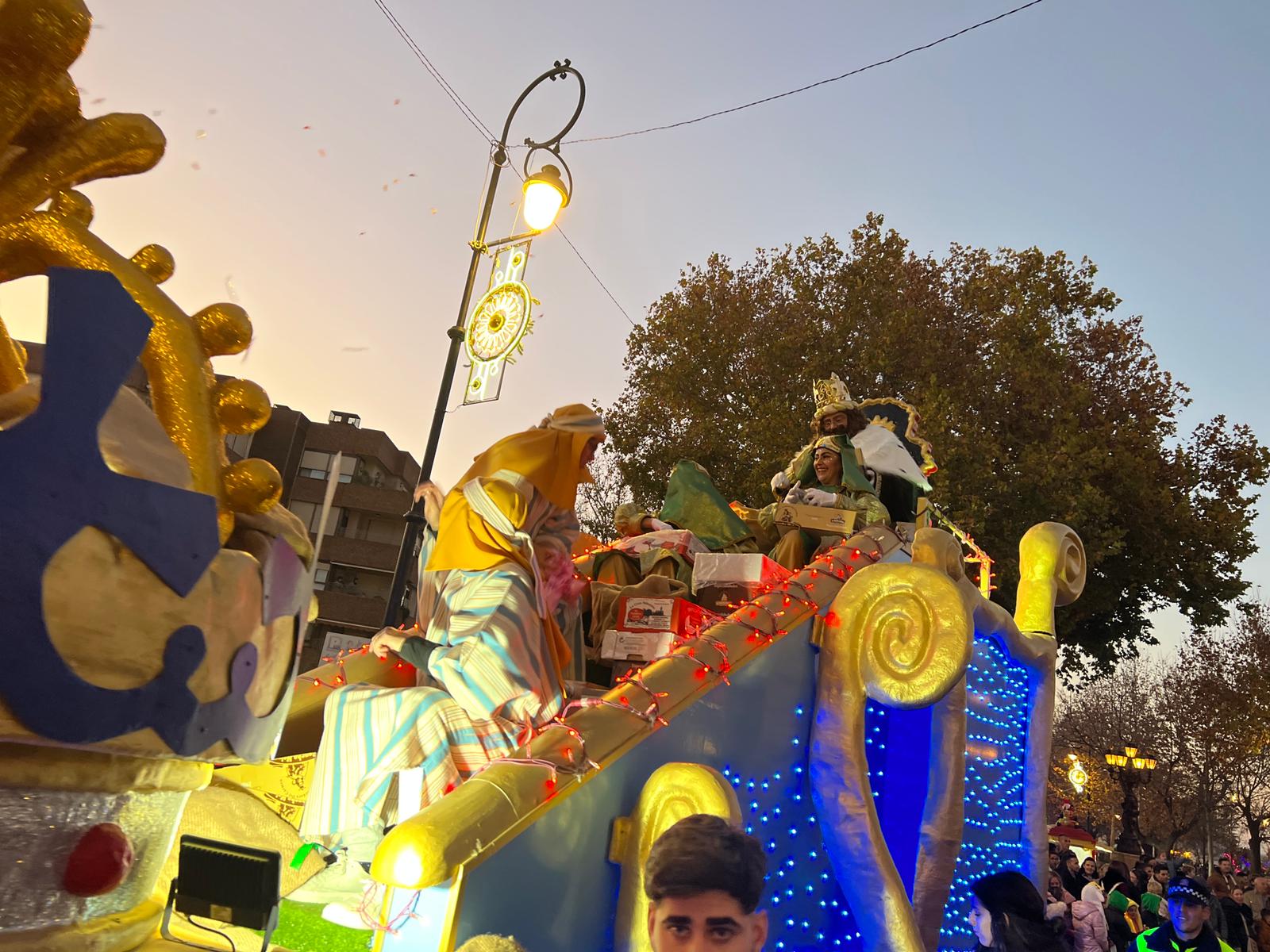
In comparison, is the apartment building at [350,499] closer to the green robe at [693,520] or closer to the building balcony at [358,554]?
the building balcony at [358,554]

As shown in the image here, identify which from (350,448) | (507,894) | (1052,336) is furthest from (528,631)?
(350,448)

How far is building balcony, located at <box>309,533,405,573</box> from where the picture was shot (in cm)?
4478

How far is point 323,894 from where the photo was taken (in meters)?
3.61

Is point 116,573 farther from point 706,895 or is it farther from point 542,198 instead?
point 542,198

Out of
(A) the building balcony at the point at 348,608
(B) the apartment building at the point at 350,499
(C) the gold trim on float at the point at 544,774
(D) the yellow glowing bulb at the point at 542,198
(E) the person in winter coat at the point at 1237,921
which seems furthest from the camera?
(B) the apartment building at the point at 350,499

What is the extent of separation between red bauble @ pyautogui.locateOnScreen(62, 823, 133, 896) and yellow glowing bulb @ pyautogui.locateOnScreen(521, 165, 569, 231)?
8.44 meters

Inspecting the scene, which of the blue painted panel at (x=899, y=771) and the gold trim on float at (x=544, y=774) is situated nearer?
the gold trim on float at (x=544, y=774)

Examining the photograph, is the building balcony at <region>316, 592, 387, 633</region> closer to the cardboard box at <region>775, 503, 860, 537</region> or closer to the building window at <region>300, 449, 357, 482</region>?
the building window at <region>300, 449, 357, 482</region>

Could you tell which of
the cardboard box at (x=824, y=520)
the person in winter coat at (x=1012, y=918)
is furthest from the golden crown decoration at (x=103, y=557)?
the cardboard box at (x=824, y=520)

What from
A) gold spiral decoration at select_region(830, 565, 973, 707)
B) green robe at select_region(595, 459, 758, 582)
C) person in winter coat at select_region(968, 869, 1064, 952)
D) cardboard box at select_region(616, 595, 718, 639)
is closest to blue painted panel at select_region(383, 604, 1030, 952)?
gold spiral decoration at select_region(830, 565, 973, 707)

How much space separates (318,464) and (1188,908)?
45.6m

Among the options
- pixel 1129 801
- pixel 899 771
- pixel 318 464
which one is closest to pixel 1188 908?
pixel 899 771

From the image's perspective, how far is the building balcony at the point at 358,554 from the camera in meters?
44.8

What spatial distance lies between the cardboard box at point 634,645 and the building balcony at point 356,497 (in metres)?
41.4
